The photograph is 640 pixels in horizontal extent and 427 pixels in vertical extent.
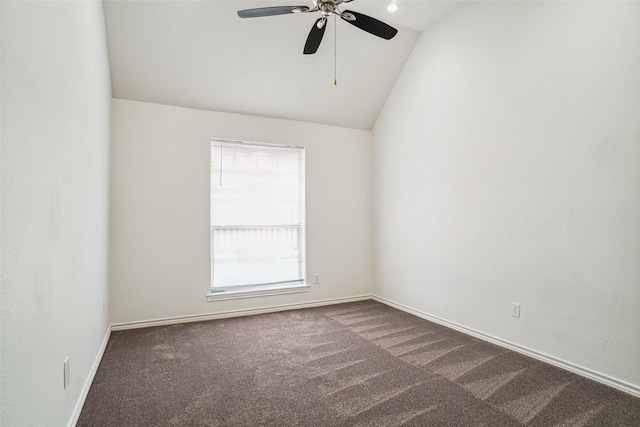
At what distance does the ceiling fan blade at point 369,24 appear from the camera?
2415mm

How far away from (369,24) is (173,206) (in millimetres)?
2752

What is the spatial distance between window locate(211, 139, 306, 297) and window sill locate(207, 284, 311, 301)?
12 mm

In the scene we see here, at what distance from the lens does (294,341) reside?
3.23m

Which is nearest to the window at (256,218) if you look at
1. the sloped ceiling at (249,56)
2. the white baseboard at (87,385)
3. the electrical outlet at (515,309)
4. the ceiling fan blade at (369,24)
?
the sloped ceiling at (249,56)

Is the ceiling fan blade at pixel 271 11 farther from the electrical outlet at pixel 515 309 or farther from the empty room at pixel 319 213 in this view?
the electrical outlet at pixel 515 309

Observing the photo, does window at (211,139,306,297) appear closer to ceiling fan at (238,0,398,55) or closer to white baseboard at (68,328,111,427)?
white baseboard at (68,328,111,427)

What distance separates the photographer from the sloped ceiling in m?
3.15

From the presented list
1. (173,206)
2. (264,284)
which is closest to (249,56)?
(173,206)

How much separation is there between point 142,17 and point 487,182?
352 cm

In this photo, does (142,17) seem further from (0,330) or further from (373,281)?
(373,281)

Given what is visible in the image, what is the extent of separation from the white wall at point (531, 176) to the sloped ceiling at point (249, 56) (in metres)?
0.38

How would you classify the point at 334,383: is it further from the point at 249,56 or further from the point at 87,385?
the point at 249,56

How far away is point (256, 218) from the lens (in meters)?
4.32

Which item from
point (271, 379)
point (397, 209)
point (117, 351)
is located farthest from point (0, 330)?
point (397, 209)
